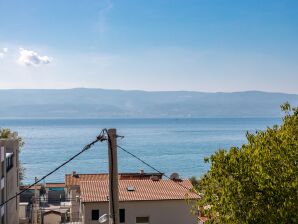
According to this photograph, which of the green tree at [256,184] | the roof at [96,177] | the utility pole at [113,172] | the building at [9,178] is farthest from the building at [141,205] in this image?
the utility pole at [113,172]

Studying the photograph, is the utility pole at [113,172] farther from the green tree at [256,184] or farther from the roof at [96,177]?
the roof at [96,177]

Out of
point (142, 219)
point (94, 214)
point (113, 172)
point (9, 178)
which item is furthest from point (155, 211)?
point (113, 172)

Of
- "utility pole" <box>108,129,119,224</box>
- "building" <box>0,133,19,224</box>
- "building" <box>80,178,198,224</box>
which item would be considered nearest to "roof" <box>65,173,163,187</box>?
"building" <box>0,133,19,224</box>

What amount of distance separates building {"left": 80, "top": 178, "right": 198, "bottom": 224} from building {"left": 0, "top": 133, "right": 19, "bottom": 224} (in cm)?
588

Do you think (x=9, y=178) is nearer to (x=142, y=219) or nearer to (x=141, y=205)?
(x=141, y=205)

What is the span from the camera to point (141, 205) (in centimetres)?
3953

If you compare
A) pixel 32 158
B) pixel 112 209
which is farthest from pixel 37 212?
pixel 32 158

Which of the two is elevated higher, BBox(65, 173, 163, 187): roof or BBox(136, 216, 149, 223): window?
BBox(65, 173, 163, 187): roof

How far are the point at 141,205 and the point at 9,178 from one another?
37.3ft

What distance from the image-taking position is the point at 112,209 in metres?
11.1

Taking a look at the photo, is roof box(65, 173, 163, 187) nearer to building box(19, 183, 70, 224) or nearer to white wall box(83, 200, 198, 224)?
building box(19, 183, 70, 224)

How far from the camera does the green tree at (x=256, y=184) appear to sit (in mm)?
17672

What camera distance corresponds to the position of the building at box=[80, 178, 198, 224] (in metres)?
38.7

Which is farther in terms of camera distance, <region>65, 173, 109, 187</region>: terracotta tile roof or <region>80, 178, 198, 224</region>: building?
<region>65, 173, 109, 187</region>: terracotta tile roof
